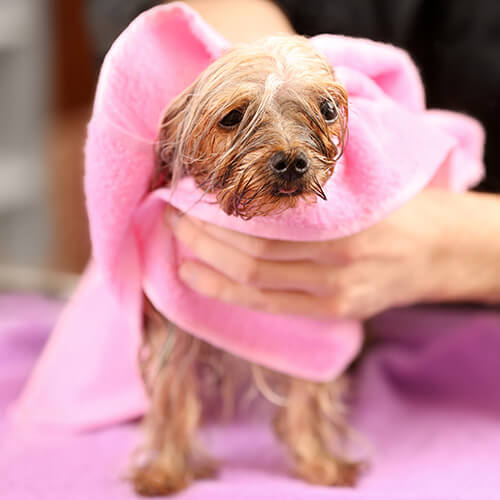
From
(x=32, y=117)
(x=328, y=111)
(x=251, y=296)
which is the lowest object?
(x=32, y=117)

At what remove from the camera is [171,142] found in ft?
1.42

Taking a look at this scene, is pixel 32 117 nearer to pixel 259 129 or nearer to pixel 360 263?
pixel 360 263

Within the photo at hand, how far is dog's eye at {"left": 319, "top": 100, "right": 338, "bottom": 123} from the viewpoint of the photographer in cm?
38

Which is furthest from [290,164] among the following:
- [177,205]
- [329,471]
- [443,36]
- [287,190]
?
[329,471]

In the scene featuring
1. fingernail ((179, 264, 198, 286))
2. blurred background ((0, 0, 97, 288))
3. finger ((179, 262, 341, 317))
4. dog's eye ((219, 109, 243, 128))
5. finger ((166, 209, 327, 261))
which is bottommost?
blurred background ((0, 0, 97, 288))

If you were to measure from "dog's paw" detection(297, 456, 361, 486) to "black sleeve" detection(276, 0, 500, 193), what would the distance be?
0.28 meters

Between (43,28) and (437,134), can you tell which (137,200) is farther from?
(43,28)

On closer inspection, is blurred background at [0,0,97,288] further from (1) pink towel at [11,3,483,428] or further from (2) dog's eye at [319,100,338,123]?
(2) dog's eye at [319,100,338,123]

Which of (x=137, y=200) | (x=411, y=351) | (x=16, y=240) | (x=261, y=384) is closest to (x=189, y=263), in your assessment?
(x=137, y=200)

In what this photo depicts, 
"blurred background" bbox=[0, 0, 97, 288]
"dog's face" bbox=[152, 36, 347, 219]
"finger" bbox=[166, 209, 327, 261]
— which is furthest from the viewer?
"blurred background" bbox=[0, 0, 97, 288]

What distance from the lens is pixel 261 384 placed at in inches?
27.8

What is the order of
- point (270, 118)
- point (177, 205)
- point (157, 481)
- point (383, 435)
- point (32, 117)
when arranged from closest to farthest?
point (270, 118), point (177, 205), point (157, 481), point (383, 435), point (32, 117)

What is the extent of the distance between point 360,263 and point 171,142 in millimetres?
250

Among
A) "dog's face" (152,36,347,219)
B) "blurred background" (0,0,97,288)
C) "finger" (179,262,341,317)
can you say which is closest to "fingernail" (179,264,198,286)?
"finger" (179,262,341,317)
